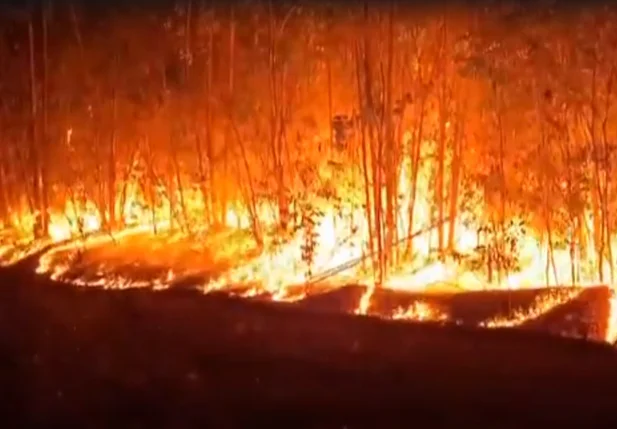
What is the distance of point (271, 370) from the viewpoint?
3904mm

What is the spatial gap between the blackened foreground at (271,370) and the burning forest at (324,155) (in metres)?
0.12

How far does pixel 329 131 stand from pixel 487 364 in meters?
1.24

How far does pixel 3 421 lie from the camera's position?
12.9 feet

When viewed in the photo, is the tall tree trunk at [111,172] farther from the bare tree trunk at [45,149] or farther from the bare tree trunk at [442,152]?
the bare tree trunk at [442,152]

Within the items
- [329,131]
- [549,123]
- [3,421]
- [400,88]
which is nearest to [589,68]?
[549,123]

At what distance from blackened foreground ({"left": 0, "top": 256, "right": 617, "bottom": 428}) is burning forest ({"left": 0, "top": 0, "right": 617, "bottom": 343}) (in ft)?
0.40

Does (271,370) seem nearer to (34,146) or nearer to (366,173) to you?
(366,173)

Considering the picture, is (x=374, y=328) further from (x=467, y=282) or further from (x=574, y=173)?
(x=574, y=173)

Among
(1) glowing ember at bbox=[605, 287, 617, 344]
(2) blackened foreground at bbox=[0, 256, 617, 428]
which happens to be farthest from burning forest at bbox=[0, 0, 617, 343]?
(2) blackened foreground at bbox=[0, 256, 617, 428]

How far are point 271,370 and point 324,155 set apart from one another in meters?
1.01

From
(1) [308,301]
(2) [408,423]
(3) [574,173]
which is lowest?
(2) [408,423]

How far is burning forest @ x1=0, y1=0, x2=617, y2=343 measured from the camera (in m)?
4.13

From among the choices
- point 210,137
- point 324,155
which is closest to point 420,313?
point 324,155

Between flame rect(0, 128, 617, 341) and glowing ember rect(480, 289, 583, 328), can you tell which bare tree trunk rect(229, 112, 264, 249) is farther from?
glowing ember rect(480, 289, 583, 328)
